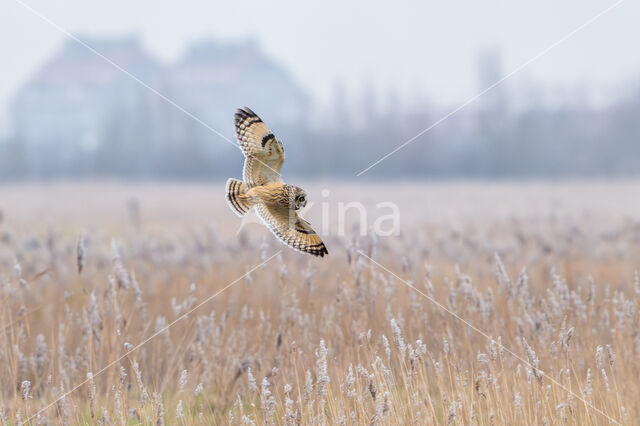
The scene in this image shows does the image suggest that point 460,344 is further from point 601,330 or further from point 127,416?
point 127,416

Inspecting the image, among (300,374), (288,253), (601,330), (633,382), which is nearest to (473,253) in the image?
(288,253)

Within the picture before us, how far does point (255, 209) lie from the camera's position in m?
3.54

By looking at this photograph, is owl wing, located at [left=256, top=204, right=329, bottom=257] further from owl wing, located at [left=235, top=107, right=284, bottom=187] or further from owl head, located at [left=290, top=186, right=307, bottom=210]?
owl wing, located at [left=235, top=107, right=284, bottom=187]

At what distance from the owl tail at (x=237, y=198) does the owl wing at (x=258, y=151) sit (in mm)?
73

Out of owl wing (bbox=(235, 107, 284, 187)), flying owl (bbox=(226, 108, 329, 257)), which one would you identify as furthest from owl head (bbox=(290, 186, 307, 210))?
owl wing (bbox=(235, 107, 284, 187))

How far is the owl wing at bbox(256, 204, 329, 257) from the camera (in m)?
3.50

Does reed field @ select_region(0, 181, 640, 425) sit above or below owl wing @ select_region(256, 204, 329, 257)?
below

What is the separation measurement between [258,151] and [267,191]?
14.1 inches

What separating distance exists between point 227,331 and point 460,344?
1785mm

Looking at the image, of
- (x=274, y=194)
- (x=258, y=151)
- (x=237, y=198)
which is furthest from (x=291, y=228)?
(x=258, y=151)

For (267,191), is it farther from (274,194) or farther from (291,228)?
(291,228)

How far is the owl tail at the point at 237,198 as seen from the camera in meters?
3.56

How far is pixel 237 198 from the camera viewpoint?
11.7 feet

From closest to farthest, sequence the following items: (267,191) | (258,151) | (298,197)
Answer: (298,197) < (267,191) < (258,151)
